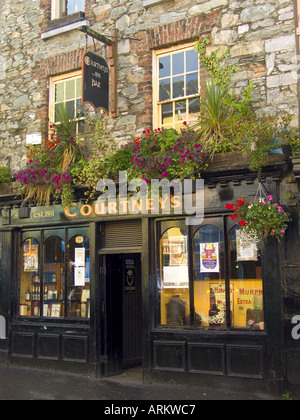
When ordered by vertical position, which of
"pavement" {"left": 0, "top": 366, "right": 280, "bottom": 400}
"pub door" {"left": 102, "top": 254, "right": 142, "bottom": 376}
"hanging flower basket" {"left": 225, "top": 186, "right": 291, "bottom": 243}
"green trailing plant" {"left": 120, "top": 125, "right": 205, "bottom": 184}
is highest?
"green trailing plant" {"left": 120, "top": 125, "right": 205, "bottom": 184}

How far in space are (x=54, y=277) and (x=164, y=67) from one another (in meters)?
4.55

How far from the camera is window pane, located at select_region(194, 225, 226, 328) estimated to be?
802cm

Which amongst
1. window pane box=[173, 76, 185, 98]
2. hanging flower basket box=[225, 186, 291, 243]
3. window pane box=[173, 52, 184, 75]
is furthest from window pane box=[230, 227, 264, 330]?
window pane box=[173, 52, 184, 75]

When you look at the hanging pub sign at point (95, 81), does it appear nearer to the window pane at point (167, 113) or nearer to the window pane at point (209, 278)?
the window pane at point (167, 113)

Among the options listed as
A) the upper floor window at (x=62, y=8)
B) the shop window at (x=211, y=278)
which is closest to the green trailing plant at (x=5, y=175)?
the upper floor window at (x=62, y=8)

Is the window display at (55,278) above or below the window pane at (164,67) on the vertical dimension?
below

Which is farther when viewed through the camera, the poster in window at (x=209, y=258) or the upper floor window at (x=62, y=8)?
the upper floor window at (x=62, y=8)

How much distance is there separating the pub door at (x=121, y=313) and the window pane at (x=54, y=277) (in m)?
1.00

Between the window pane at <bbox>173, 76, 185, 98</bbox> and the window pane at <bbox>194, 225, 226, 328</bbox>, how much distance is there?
8.19 ft

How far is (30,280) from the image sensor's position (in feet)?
32.9

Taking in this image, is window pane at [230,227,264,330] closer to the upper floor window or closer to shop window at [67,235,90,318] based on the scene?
shop window at [67,235,90,318]

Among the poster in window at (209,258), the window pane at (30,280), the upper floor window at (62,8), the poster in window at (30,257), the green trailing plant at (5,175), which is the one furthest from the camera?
the upper floor window at (62,8)

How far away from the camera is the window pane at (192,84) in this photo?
345 inches
